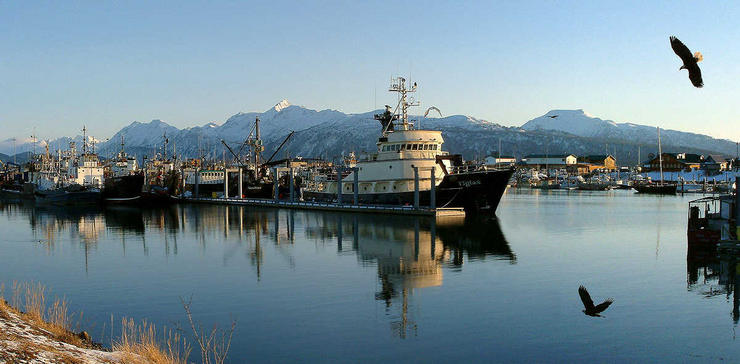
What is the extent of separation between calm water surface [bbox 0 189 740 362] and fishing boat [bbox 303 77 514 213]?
8.05 meters

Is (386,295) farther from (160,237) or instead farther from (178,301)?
(160,237)

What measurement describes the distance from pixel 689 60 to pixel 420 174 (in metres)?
41.1

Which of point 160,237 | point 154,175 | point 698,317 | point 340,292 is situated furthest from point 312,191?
point 698,317

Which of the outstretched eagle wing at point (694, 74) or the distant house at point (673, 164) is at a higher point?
the outstretched eagle wing at point (694, 74)

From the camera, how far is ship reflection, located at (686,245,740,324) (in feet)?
68.5

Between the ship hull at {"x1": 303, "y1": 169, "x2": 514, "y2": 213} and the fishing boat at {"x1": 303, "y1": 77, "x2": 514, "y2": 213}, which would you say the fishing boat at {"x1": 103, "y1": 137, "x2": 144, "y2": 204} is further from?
the ship hull at {"x1": 303, "y1": 169, "x2": 514, "y2": 213}

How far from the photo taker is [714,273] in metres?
24.2

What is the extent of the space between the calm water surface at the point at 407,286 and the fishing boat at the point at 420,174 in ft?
26.4

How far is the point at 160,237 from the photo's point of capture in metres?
39.7

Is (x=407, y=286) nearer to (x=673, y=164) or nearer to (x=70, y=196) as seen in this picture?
(x=70, y=196)

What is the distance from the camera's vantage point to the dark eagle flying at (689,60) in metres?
12.1

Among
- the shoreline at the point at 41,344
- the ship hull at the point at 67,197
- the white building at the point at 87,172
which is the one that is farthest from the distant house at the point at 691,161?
the shoreline at the point at 41,344


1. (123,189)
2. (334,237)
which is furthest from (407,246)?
(123,189)

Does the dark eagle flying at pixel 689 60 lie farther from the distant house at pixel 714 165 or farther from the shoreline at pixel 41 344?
the distant house at pixel 714 165
